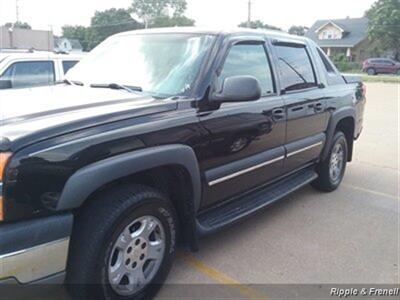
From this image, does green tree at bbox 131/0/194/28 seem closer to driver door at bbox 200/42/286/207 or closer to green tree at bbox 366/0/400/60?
green tree at bbox 366/0/400/60

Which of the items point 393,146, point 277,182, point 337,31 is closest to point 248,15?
point 337,31

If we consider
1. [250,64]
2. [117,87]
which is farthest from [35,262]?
[250,64]

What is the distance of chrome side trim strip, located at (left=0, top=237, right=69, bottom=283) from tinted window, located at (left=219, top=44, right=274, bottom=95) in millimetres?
1789

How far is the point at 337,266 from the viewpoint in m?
3.64

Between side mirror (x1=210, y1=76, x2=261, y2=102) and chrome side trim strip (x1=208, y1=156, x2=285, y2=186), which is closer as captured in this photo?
side mirror (x1=210, y1=76, x2=261, y2=102)

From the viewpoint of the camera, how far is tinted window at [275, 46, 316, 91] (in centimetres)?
430

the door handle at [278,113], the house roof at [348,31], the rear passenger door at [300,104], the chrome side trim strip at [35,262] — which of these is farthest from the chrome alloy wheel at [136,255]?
the house roof at [348,31]

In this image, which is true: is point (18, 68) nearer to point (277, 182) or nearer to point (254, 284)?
point (277, 182)

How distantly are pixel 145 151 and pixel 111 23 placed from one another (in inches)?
3054

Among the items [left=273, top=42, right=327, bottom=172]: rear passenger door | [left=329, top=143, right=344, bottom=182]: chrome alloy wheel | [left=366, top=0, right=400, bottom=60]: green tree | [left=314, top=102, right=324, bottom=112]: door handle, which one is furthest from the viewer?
[left=366, top=0, right=400, bottom=60]: green tree

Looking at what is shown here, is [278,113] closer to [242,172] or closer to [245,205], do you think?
[242,172]

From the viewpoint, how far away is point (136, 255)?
2.87 meters

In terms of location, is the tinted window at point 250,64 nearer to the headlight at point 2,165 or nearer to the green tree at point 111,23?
the headlight at point 2,165

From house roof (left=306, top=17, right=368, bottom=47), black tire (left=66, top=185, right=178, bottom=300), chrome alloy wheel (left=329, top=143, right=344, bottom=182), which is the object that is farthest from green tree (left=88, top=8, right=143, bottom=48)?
black tire (left=66, top=185, right=178, bottom=300)
